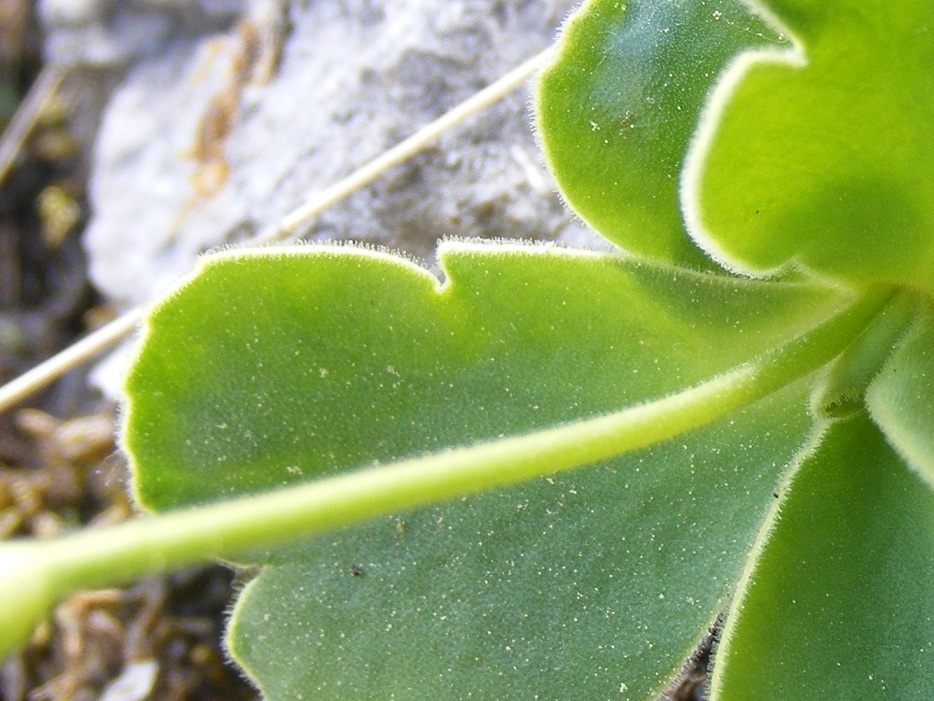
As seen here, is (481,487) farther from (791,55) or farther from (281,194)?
(281,194)

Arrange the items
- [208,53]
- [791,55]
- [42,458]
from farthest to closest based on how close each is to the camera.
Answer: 1. [208,53]
2. [42,458]
3. [791,55]

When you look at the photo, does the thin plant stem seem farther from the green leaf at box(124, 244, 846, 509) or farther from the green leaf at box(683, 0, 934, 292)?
the green leaf at box(683, 0, 934, 292)

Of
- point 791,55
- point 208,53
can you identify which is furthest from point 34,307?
point 791,55

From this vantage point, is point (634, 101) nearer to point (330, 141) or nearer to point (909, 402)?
point (909, 402)

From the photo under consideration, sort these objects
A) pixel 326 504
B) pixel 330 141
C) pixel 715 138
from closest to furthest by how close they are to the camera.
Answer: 1. pixel 326 504
2. pixel 715 138
3. pixel 330 141

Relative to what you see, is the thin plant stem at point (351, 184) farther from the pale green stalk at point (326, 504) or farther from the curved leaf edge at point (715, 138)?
the pale green stalk at point (326, 504)

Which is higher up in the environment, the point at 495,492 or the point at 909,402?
the point at 909,402

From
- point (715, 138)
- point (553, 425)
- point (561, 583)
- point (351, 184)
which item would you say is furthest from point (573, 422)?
point (351, 184)

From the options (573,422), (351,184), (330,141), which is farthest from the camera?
(330,141)
